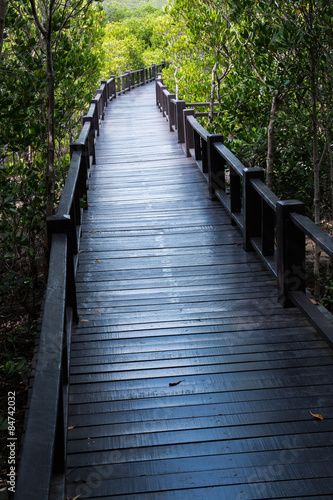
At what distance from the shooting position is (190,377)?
3488mm

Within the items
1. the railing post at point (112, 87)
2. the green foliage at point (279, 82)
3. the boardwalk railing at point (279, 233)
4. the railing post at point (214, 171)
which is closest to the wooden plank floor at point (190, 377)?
the boardwalk railing at point (279, 233)

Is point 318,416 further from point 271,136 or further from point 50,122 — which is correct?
point 271,136

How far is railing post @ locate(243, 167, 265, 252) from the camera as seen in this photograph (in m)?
5.17

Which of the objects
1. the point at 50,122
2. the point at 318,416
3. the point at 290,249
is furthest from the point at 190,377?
the point at 50,122

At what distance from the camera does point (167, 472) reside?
271 cm

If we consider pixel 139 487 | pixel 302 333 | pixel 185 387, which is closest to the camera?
pixel 139 487

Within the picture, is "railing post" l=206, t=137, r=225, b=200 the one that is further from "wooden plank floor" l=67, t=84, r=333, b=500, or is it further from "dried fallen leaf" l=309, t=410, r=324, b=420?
"dried fallen leaf" l=309, t=410, r=324, b=420

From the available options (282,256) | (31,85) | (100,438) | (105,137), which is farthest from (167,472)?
(105,137)

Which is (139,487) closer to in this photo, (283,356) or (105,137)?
(283,356)

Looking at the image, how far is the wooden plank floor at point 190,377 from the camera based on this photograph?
2691 millimetres

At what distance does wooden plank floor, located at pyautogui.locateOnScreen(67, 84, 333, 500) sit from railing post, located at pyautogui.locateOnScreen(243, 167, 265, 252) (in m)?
0.21

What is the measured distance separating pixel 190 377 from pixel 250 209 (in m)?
2.28

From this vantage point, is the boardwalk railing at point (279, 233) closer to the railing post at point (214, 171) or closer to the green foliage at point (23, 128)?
the railing post at point (214, 171)

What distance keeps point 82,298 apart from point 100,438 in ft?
6.02
